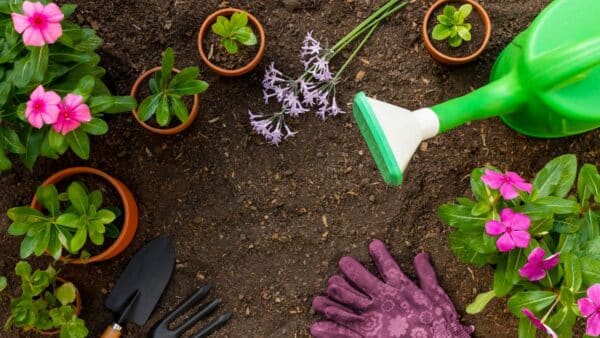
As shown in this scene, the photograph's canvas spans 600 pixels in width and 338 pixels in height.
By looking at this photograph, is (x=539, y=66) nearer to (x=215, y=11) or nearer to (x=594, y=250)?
(x=594, y=250)

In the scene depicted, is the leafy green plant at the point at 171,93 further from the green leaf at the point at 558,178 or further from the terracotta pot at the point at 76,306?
the green leaf at the point at 558,178

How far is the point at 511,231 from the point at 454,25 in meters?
0.75

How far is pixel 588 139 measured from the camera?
198 centimetres

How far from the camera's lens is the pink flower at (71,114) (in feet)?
4.43

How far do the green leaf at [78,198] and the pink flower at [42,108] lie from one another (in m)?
0.30

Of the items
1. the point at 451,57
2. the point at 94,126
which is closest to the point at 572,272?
the point at 451,57

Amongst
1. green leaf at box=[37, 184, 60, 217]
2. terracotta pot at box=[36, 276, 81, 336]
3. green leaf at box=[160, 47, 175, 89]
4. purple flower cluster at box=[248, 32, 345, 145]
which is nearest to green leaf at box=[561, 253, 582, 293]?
purple flower cluster at box=[248, 32, 345, 145]

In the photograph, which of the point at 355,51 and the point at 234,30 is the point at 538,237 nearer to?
the point at 355,51

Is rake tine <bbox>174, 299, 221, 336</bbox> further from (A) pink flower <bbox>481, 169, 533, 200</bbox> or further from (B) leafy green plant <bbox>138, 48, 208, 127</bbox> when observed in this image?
(A) pink flower <bbox>481, 169, 533, 200</bbox>

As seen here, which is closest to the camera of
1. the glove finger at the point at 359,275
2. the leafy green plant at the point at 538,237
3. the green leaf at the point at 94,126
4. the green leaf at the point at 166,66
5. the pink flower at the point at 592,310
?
the pink flower at the point at 592,310

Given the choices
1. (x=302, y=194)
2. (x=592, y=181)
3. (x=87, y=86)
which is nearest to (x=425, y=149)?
(x=302, y=194)

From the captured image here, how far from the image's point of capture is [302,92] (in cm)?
194

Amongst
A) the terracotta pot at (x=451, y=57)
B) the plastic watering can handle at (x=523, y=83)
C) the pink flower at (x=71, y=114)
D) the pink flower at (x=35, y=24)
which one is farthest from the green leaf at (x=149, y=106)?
the terracotta pot at (x=451, y=57)

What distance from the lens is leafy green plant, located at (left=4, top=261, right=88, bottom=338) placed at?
1675mm
